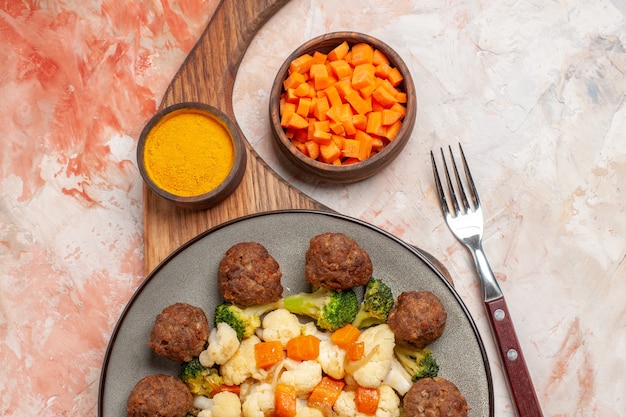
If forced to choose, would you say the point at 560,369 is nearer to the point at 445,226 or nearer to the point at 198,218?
the point at 445,226

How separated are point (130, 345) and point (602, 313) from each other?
271 centimetres

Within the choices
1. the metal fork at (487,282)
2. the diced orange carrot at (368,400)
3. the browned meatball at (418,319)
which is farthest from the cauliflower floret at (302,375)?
the metal fork at (487,282)

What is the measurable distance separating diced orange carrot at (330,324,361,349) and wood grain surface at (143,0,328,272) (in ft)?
2.39

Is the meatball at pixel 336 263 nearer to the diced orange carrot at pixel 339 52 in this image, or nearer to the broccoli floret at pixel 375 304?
the broccoli floret at pixel 375 304

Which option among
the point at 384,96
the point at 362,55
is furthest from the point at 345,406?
the point at 362,55

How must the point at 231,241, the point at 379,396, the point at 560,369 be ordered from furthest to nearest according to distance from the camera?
the point at 560,369 → the point at 231,241 → the point at 379,396

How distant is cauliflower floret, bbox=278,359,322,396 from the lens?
3678 mm

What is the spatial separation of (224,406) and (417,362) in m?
1.01

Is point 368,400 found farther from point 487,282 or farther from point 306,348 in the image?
point 487,282

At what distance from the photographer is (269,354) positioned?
146 inches

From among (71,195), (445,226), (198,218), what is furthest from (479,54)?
(71,195)

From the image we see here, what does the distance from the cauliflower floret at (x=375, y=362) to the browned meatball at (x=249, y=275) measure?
0.55 m

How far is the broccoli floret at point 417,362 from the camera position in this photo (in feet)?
12.1

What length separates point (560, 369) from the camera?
422cm
